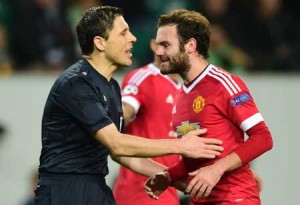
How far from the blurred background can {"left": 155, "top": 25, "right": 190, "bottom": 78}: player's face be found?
12.1 feet

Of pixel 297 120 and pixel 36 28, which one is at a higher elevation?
pixel 36 28

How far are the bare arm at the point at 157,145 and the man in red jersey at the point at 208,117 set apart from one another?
11cm

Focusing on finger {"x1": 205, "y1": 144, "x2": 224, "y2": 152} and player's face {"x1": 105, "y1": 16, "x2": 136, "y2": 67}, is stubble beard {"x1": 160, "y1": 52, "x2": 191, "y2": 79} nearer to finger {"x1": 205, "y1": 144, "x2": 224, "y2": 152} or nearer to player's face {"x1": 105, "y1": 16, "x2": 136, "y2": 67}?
player's face {"x1": 105, "y1": 16, "x2": 136, "y2": 67}

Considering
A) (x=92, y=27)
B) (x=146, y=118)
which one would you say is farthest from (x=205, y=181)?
(x=146, y=118)

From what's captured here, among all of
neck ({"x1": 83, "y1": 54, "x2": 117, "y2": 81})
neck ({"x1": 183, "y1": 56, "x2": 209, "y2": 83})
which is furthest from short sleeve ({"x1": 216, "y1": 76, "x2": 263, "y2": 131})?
neck ({"x1": 83, "y1": 54, "x2": 117, "y2": 81})

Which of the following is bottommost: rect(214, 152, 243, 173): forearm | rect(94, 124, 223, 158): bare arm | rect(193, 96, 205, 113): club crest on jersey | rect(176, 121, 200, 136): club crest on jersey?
rect(214, 152, 243, 173): forearm

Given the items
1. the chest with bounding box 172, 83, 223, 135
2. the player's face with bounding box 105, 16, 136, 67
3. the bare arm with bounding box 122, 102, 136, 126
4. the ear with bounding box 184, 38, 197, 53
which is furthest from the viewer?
the bare arm with bounding box 122, 102, 136, 126

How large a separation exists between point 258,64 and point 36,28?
2.59 m

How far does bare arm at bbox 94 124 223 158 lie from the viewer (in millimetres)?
5848

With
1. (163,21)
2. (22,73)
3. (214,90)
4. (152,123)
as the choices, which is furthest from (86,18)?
(22,73)

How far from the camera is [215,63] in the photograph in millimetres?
10125

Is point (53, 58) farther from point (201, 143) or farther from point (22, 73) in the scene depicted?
point (201, 143)

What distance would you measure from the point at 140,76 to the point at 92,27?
1.42 m

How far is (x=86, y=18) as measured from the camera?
624 cm
